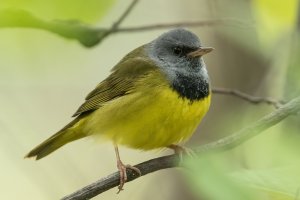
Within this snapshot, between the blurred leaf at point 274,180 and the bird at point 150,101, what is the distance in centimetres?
155

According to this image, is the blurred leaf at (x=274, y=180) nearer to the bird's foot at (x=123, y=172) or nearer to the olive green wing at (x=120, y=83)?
the bird's foot at (x=123, y=172)

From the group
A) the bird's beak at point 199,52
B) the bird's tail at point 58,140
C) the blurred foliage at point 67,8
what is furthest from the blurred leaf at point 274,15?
the bird's tail at point 58,140

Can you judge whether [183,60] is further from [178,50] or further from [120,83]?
[120,83]

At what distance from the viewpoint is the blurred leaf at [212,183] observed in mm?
1359

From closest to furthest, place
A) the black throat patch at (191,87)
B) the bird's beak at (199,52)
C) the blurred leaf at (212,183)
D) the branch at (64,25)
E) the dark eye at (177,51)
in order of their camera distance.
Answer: the blurred leaf at (212,183)
the branch at (64,25)
the black throat patch at (191,87)
the bird's beak at (199,52)
the dark eye at (177,51)

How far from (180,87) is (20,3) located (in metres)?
1.38

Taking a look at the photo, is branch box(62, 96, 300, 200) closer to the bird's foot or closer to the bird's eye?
the bird's foot

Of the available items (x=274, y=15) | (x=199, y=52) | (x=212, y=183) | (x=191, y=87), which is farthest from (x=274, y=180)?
(x=199, y=52)

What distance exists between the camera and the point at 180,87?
3594 millimetres

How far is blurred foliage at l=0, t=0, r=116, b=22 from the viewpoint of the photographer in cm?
249

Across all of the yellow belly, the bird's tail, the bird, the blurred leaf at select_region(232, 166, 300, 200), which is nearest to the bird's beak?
the bird

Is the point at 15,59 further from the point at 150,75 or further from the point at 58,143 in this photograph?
the point at 150,75

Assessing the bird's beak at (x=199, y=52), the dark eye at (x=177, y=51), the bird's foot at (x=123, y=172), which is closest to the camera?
the bird's foot at (x=123, y=172)

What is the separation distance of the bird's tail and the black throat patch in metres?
0.76
